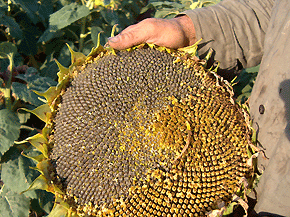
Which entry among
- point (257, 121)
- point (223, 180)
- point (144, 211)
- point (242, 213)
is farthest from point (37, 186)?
point (257, 121)

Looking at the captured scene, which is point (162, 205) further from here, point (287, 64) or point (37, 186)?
A: point (287, 64)

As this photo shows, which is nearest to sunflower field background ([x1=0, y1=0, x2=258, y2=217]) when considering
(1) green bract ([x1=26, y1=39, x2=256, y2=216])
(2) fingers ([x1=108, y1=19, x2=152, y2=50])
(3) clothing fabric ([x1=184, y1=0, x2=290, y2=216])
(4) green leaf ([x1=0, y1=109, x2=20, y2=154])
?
(4) green leaf ([x1=0, y1=109, x2=20, y2=154])

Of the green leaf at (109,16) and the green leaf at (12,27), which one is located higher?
the green leaf at (12,27)

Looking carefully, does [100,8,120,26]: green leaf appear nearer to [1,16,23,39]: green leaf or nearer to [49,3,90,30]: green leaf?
[49,3,90,30]: green leaf

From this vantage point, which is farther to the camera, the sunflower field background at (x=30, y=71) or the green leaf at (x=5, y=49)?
the green leaf at (x=5, y=49)

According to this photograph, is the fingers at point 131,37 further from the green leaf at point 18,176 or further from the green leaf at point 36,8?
the green leaf at point 36,8

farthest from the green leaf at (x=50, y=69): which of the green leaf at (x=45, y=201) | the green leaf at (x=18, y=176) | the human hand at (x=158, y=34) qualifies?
the human hand at (x=158, y=34)

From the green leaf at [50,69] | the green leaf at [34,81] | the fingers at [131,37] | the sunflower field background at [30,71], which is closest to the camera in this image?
the fingers at [131,37]

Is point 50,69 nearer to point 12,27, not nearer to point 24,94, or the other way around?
point 12,27
